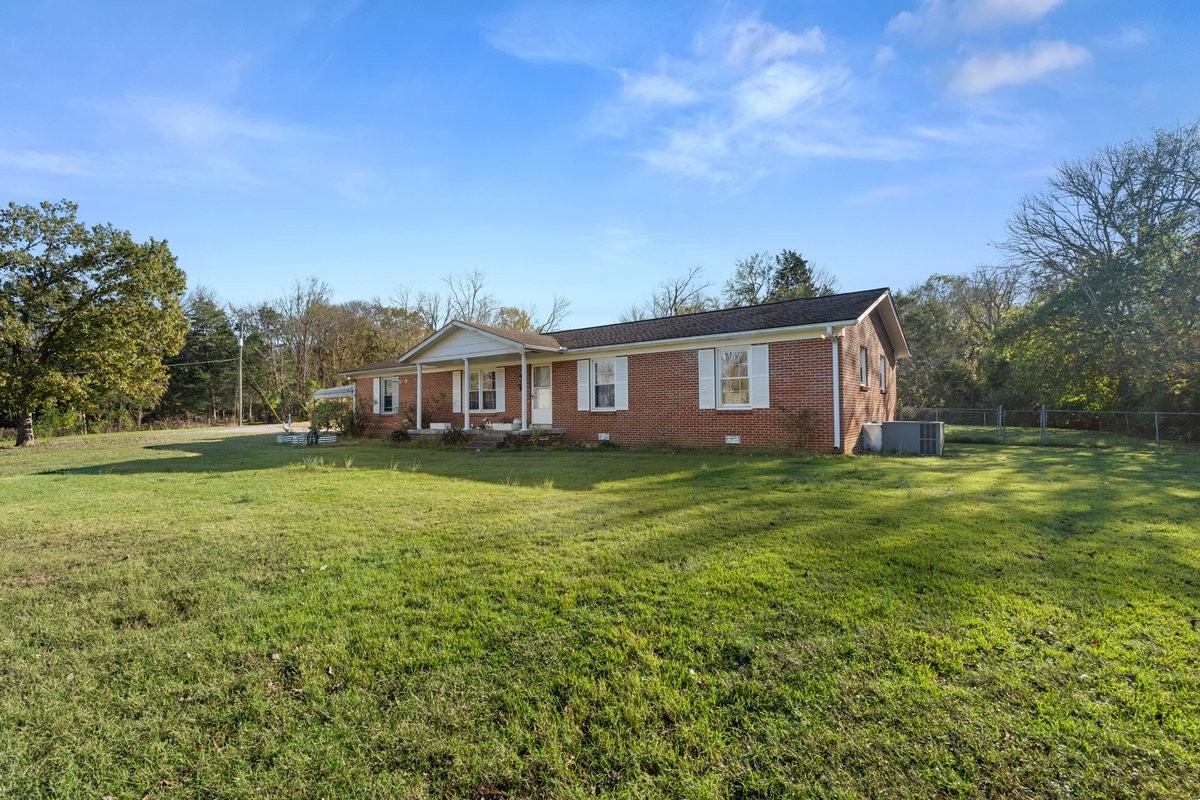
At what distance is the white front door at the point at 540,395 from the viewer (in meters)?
16.8

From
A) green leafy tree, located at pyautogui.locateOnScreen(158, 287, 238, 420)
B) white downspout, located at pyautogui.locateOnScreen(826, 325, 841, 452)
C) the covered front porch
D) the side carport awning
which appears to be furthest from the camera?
green leafy tree, located at pyautogui.locateOnScreen(158, 287, 238, 420)

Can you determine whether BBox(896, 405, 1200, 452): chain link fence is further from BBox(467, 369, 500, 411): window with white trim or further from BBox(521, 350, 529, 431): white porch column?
BBox(467, 369, 500, 411): window with white trim

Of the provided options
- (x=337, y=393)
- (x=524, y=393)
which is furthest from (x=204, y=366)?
(x=524, y=393)

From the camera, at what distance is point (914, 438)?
508 inches

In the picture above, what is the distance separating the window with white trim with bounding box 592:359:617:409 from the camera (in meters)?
15.3

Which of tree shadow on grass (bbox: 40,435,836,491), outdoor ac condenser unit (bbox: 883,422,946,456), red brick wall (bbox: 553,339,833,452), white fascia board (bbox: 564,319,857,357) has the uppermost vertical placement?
white fascia board (bbox: 564,319,857,357)

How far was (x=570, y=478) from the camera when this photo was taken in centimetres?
907

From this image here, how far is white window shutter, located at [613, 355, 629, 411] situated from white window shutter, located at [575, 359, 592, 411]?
94 cm

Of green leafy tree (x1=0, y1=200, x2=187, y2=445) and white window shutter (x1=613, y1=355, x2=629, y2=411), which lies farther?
green leafy tree (x1=0, y1=200, x2=187, y2=445)

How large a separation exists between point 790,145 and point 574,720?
12228 millimetres

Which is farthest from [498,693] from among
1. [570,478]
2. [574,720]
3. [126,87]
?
[126,87]

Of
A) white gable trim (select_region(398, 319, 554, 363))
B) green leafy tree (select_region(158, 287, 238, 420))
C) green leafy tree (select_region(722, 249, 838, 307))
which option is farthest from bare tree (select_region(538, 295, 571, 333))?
white gable trim (select_region(398, 319, 554, 363))

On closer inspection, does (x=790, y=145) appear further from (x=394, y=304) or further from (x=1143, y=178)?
(x=394, y=304)

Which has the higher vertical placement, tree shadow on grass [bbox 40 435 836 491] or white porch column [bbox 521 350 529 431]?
white porch column [bbox 521 350 529 431]
